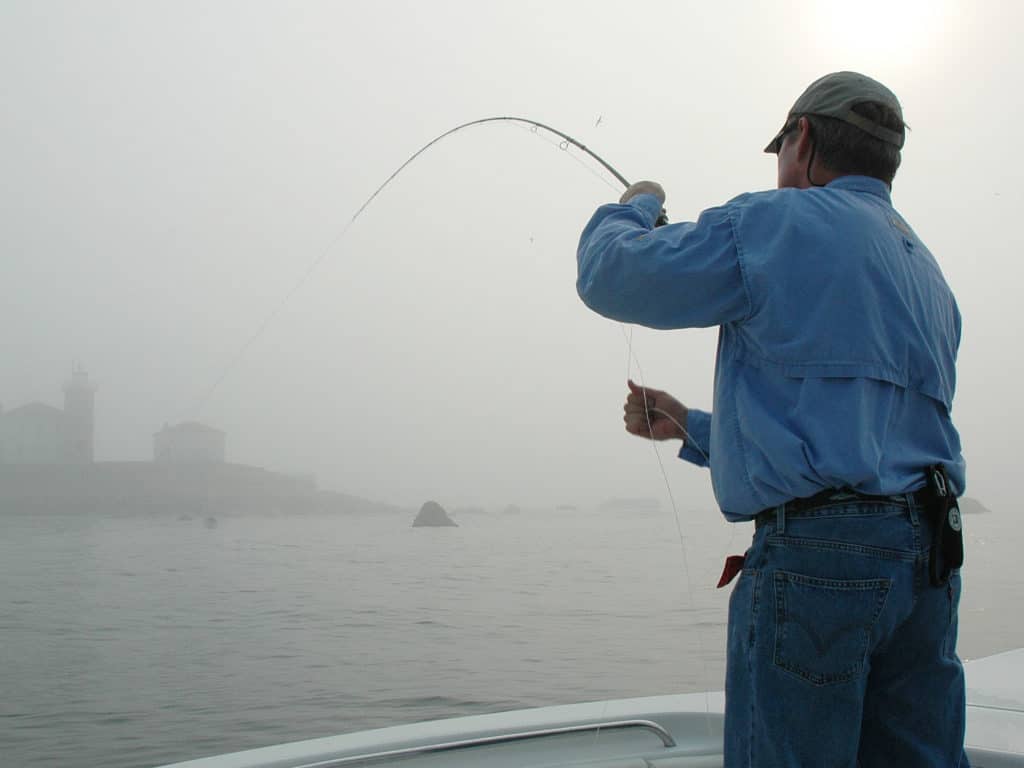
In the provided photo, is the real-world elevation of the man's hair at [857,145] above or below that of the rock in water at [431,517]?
above

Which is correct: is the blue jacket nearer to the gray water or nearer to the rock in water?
the gray water

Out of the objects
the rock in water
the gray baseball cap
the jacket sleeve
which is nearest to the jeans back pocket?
the jacket sleeve

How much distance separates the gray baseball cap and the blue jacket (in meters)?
0.11

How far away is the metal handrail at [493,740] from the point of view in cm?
245

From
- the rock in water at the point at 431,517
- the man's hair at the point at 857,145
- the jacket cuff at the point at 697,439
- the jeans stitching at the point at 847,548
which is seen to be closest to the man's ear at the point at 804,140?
the man's hair at the point at 857,145

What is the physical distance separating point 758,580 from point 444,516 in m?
86.1

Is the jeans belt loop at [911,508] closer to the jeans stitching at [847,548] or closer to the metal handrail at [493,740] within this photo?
the jeans stitching at [847,548]

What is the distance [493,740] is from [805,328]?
1719 millimetres

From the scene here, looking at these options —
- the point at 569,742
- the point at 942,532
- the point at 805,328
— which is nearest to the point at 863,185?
the point at 805,328

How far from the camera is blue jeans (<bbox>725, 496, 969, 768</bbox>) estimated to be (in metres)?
1.38

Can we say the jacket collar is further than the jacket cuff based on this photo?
No

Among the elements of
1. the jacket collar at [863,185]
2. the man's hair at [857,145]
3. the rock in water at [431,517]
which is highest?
the man's hair at [857,145]

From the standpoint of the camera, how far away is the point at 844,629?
1.37m

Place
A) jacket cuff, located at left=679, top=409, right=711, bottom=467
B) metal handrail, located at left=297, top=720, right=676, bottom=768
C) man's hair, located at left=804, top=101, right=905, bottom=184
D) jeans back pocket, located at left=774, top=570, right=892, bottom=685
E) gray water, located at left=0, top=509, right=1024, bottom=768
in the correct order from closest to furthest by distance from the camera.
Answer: jeans back pocket, located at left=774, top=570, right=892, bottom=685, man's hair, located at left=804, top=101, right=905, bottom=184, jacket cuff, located at left=679, top=409, right=711, bottom=467, metal handrail, located at left=297, top=720, right=676, bottom=768, gray water, located at left=0, top=509, right=1024, bottom=768
